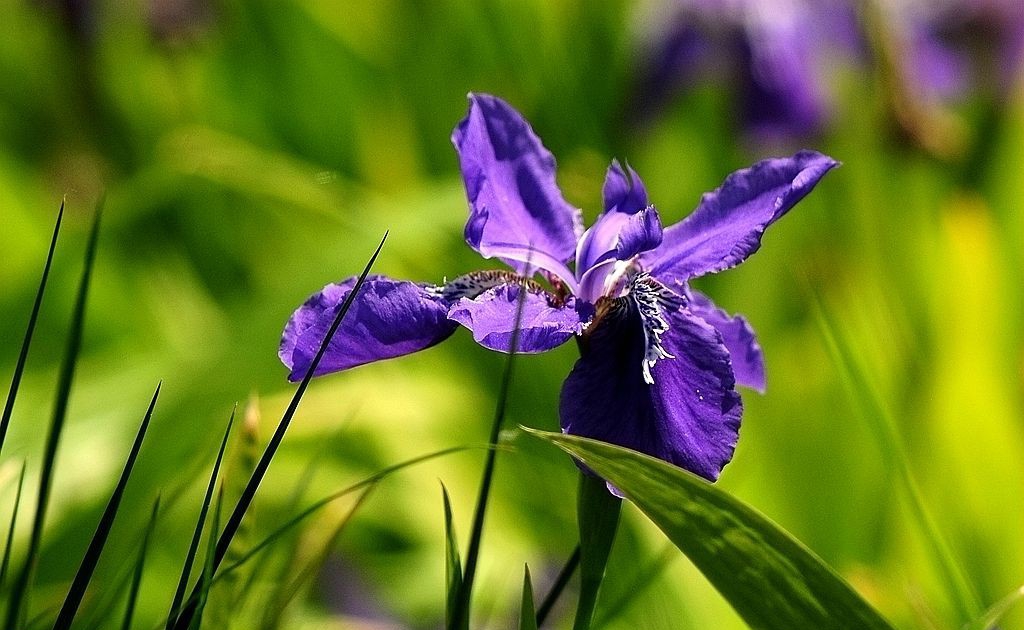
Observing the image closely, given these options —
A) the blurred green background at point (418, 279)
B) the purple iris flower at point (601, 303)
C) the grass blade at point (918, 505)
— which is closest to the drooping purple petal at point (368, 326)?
the purple iris flower at point (601, 303)

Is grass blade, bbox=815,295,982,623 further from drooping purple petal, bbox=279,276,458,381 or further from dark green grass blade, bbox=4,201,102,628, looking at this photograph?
dark green grass blade, bbox=4,201,102,628

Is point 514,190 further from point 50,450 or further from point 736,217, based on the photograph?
point 50,450

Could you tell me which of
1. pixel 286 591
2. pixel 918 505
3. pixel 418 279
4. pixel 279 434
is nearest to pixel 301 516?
pixel 279 434

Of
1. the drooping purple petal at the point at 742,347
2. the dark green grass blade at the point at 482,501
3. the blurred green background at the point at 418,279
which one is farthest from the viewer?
the blurred green background at the point at 418,279

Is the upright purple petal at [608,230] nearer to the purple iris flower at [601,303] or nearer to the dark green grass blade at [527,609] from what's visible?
the purple iris flower at [601,303]

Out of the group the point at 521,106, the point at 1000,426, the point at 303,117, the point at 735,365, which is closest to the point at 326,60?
the point at 303,117

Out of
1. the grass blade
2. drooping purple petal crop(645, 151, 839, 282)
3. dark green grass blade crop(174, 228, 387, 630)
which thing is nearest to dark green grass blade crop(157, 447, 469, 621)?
dark green grass blade crop(174, 228, 387, 630)

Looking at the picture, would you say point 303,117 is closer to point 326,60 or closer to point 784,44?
point 326,60
